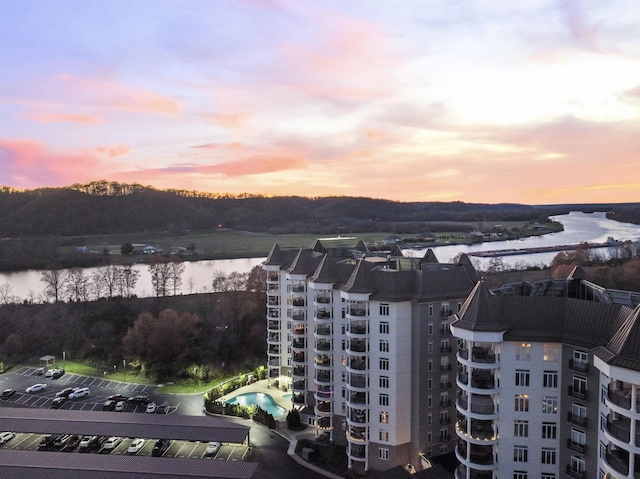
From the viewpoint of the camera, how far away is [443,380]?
26953mm

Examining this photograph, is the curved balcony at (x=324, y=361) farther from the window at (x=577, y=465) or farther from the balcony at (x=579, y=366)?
the balcony at (x=579, y=366)

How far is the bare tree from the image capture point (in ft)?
199

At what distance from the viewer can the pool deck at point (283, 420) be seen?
92.8 feet

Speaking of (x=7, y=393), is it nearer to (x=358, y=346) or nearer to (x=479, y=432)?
(x=358, y=346)

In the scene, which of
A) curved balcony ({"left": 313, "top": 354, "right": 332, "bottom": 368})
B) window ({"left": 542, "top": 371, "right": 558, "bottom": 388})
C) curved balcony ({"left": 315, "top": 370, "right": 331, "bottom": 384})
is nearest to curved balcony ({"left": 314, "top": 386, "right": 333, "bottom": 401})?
curved balcony ({"left": 315, "top": 370, "right": 331, "bottom": 384})

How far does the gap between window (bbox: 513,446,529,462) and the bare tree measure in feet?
184

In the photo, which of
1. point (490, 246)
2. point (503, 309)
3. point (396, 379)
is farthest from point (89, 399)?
point (490, 246)

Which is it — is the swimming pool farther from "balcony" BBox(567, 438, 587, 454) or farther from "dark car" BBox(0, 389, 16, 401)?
"balcony" BBox(567, 438, 587, 454)

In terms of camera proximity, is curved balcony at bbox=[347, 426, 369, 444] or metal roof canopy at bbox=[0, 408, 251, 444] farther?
metal roof canopy at bbox=[0, 408, 251, 444]

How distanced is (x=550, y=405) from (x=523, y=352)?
228 cm

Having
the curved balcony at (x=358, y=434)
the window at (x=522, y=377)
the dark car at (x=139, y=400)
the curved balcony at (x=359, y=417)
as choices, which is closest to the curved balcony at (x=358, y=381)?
the curved balcony at (x=359, y=417)

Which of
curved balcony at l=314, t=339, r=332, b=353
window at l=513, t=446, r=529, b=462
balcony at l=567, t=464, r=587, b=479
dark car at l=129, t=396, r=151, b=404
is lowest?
dark car at l=129, t=396, r=151, b=404

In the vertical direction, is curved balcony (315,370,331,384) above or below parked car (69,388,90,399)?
above

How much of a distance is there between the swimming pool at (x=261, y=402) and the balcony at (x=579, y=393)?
21176mm
